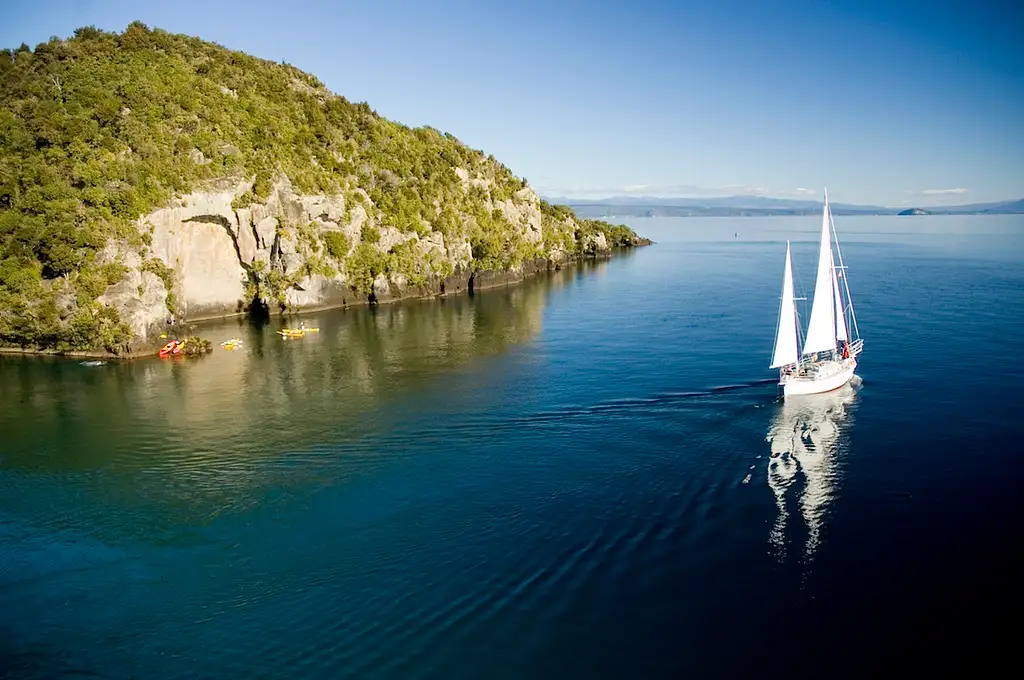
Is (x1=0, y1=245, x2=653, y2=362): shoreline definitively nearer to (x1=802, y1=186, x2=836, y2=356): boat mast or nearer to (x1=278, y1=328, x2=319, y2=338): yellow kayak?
(x1=278, y1=328, x2=319, y2=338): yellow kayak

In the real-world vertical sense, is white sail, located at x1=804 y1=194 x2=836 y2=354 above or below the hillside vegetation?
below

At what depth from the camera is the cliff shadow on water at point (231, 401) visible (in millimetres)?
38844

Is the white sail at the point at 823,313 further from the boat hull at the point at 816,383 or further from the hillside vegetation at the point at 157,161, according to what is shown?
the hillside vegetation at the point at 157,161

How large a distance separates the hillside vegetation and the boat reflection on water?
59.5 m

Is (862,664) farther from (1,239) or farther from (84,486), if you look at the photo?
(1,239)

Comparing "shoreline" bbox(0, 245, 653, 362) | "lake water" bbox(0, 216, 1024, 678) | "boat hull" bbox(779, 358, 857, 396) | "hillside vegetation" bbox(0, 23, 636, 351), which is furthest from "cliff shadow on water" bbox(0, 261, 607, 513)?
"boat hull" bbox(779, 358, 857, 396)

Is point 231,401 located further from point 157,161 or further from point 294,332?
point 157,161

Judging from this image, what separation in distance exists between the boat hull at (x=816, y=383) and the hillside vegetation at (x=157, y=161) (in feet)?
196

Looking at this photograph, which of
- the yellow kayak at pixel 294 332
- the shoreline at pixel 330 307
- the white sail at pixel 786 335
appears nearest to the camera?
the white sail at pixel 786 335

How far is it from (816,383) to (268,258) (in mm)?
69430

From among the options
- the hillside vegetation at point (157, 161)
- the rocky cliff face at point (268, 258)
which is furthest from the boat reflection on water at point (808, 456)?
the hillside vegetation at point (157, 161)

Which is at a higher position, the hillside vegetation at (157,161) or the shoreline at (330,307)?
the hillside vegetation at (157,161)

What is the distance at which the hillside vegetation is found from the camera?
65.2m

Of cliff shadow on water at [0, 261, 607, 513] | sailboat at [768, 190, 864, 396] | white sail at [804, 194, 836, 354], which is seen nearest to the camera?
cliff shadow on water at [0, 261, 607, 513]
